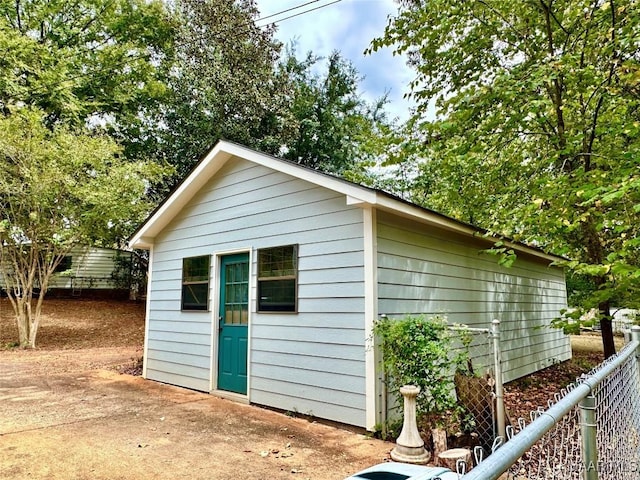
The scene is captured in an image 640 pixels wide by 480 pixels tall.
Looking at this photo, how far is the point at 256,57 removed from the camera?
1552 centimetres

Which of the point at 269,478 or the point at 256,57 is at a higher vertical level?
the point at 256,57

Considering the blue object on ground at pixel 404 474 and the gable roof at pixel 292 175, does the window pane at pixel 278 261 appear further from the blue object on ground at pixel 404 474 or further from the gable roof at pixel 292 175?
the blue object on ground at pixel 404 474

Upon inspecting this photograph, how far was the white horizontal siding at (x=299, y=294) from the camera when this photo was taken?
471cm

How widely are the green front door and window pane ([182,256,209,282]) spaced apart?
14.7 inches

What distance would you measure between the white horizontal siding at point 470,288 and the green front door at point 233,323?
229cm

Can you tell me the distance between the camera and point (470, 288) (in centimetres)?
654

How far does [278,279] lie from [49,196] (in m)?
8.17

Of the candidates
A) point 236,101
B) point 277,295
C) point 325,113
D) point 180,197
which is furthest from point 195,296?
point 325,113

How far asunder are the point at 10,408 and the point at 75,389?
3.91 feet

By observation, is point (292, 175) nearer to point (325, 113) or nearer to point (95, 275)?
point (325, 113)

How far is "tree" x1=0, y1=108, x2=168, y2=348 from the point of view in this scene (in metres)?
10.2

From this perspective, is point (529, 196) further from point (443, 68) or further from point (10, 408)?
point (10, 408)

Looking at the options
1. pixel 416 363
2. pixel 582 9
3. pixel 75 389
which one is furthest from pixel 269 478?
pixel 582 9

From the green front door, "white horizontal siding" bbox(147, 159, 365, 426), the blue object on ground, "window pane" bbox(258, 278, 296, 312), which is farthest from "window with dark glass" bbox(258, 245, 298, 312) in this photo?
the blue object on ground
